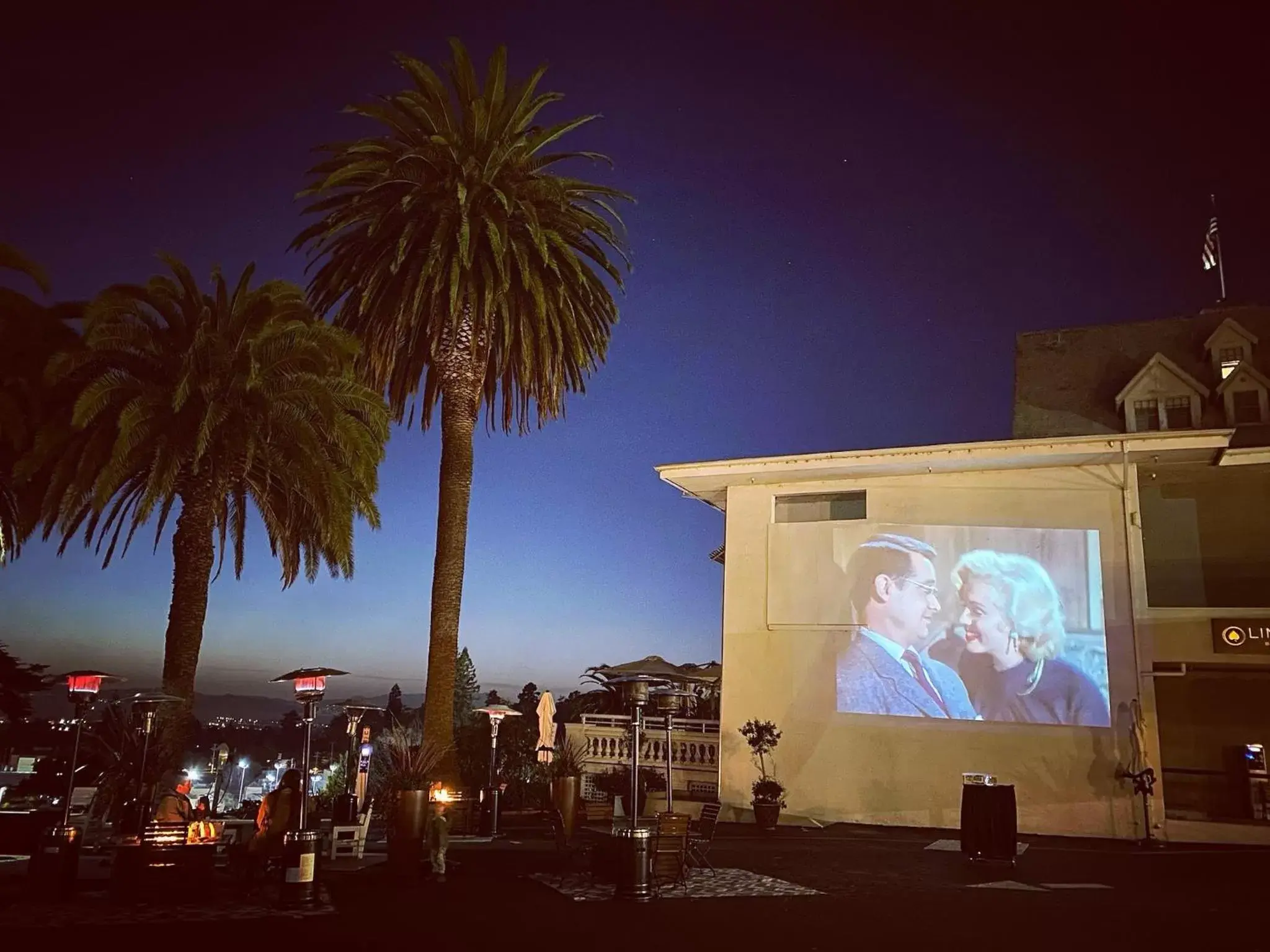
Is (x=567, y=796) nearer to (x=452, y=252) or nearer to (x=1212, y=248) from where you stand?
(x=452, y=252)

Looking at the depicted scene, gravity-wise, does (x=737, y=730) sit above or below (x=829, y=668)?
below

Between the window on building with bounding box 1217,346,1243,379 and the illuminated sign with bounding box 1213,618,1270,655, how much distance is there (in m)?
6.53

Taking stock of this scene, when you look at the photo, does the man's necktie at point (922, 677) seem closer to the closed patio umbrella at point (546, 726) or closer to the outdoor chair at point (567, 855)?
the closed patio umbrella at point (546, 726)

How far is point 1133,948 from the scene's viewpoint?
845cm

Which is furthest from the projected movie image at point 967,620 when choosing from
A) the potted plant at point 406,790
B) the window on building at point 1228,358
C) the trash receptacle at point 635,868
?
the trash receptacle at point 635,868

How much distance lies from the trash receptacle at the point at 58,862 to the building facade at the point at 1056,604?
15.4 meters

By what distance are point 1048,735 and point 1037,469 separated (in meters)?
6.06

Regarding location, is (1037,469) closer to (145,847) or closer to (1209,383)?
(1209,383)

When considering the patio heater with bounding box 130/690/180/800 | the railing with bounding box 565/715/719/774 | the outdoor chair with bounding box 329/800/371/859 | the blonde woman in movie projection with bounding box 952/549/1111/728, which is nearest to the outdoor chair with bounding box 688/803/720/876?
the outdoor chair with bounding box 329/800/371/859

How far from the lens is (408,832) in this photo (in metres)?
13.1

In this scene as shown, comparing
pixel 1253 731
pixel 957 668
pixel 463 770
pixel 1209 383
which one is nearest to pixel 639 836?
pixel 957 668

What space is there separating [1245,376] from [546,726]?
62.0ft

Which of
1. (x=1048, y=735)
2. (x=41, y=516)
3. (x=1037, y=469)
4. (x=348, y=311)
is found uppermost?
(x=348, y=311)

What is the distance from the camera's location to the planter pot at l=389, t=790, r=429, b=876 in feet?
41.7
